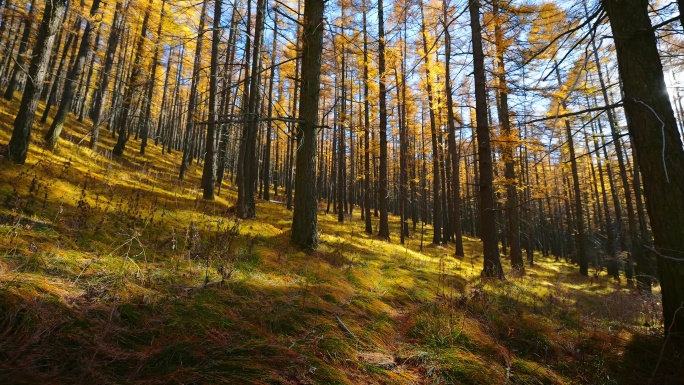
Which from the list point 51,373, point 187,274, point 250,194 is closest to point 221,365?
point 51,373

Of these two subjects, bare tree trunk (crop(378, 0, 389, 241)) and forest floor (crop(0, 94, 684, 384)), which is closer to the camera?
forest floor (crop(0, 94, 684, 384))

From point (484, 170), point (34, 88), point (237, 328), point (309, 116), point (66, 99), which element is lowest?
point (237, 328)

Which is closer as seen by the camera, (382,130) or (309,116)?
(309,116)

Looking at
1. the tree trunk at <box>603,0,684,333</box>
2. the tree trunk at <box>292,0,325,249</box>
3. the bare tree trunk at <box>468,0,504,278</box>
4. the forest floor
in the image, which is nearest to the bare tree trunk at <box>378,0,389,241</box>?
the bare tree trunk at <box>468,0,504,278</box>

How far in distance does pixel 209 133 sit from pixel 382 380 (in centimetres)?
1118

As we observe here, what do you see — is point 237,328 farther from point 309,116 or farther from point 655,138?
point 309,116

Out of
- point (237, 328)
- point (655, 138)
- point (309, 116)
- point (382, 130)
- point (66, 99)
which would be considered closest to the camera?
point (237, 328)

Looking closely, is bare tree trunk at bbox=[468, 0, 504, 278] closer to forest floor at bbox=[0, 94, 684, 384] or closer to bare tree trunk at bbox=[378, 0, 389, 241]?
forest floor at bbox=[0, 94, 684, 384]

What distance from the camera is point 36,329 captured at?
1923 mm

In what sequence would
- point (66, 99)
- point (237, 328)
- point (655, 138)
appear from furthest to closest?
point (66, 99), point (655, 138), point (237, 328)

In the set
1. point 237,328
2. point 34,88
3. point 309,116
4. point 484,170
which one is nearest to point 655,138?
point 237,328

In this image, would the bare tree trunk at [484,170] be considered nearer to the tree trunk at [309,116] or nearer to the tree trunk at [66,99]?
the tree trunk at [309,116]

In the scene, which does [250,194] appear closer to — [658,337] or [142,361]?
[142,361]

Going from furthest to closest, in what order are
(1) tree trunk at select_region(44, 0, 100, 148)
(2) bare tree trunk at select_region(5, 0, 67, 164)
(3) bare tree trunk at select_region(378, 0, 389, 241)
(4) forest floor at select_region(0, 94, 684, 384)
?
(3) bare tree trunk at select_region(378, 0, 389, 241) → (1) tree trunk at select_region(44, 0, 100, 148) → (2) bare tree trunk at select_region(5, 0, 67, 164) → (4) forest floor at select_region(0, 94, 684, 384)
